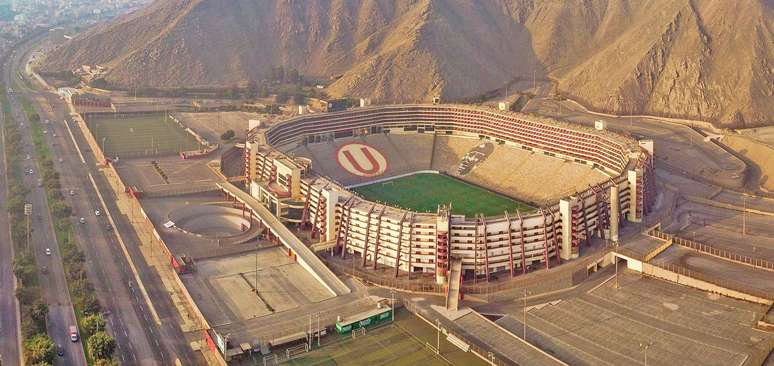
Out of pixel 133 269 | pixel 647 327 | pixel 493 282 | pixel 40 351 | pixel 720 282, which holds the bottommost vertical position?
pixel 647 327

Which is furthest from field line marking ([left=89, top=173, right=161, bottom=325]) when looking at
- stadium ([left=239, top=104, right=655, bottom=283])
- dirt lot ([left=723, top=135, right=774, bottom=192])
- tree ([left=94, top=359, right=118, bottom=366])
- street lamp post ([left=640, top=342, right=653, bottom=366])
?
dirt lot ([left=723, top=135, right=774, bottom=192])

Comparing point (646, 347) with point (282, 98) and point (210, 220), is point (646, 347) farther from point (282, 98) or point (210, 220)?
point (282, 98)

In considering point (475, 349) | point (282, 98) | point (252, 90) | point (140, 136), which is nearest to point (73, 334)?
point (475, 349)

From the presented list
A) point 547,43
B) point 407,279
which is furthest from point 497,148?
point 547,43

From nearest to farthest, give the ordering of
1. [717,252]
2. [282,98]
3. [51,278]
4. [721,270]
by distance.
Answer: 1. [51,278]
2. [721,270]
3. [717,252]
4. [282,98]

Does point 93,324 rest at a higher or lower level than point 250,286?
higher

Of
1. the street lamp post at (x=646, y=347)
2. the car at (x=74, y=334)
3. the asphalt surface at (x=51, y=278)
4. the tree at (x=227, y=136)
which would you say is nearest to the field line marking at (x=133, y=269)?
the asphalt surface at (x=51, y=278)
